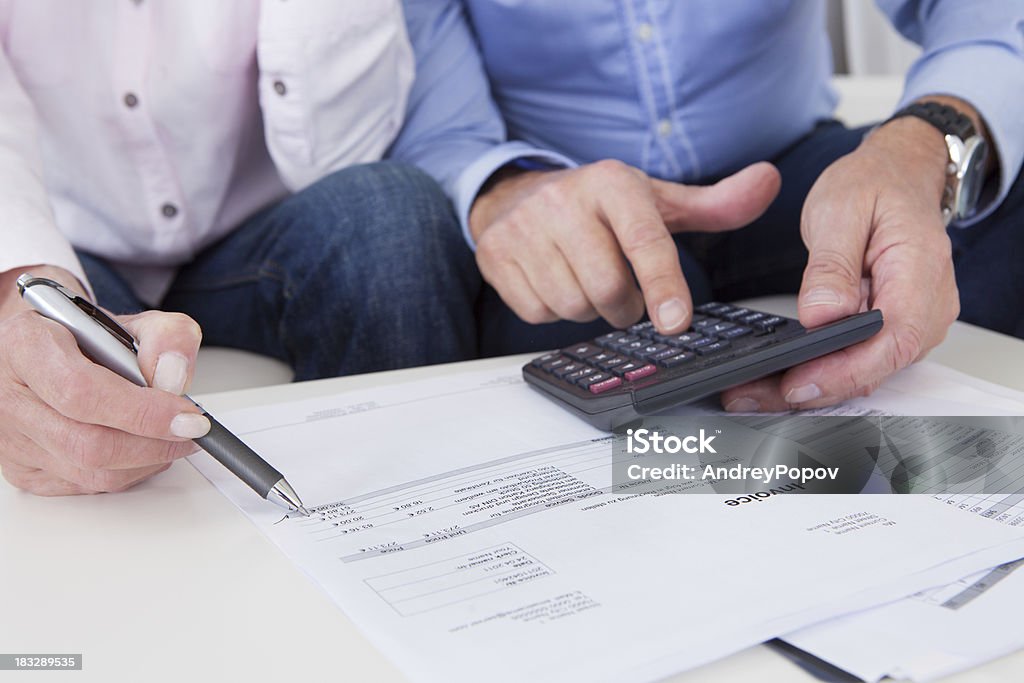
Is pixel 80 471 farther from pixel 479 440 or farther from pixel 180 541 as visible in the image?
pixel 479 440

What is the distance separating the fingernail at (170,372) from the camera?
0.37 meters

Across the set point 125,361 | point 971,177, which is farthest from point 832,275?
point 125,361

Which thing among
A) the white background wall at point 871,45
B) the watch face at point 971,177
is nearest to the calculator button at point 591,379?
the watch face at point 971,177

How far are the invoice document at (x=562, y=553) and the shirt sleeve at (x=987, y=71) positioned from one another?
404 millimetres

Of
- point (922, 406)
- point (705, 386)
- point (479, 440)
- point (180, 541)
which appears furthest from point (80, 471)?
point (922, 406)

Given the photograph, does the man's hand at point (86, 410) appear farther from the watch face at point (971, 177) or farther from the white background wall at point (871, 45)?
the white background wall at point (871, 45)

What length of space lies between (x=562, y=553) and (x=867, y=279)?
0.28 meters

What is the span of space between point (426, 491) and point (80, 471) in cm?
14

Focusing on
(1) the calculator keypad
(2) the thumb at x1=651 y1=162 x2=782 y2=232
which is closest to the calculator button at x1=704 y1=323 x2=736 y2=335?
(1) the calculator keypad

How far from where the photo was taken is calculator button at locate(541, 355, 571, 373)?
49 cm

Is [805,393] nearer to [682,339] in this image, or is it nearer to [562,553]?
[682,339]

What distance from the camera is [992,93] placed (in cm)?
66

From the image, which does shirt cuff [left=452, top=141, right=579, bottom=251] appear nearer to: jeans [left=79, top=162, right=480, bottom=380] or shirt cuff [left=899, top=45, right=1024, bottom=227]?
jeans [left=79, top=162, right=480, bottom=380]

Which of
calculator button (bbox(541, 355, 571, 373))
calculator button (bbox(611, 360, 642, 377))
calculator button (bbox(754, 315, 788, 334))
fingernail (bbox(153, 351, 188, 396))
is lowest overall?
calculator button (bbox(541, 355, 571, 373))
